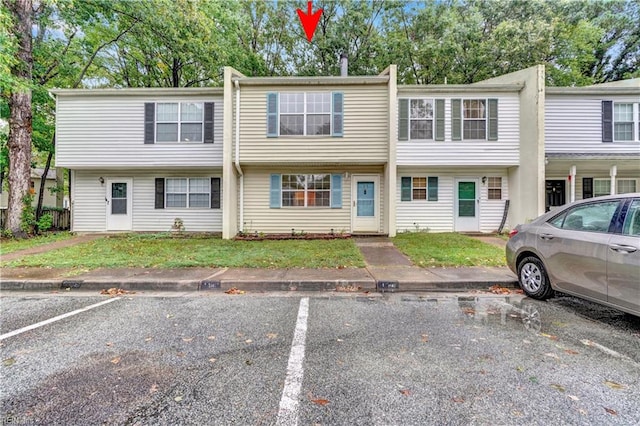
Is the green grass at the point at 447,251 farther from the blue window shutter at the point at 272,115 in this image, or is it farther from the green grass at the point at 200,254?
the blue window shutter at the point at 272,115

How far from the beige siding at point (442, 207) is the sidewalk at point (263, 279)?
5500mm

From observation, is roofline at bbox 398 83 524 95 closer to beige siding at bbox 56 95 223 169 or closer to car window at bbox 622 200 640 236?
beige siding at bbox 56 95 223 169

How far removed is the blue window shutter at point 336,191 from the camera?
11.4m

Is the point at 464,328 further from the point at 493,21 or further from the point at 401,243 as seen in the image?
the point at 493,21

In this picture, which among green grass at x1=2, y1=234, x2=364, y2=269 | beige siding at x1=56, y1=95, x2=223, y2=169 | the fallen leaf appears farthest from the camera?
beige siding at x1=56, y1=95, x2=223, y2=169

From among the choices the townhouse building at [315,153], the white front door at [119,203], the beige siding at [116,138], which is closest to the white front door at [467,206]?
the townhouse building at [315,153]

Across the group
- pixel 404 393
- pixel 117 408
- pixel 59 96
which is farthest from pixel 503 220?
pixel 59 96

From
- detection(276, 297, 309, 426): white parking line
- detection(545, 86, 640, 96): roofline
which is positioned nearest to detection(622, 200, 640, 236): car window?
detection(276, 297, 309, 426): white parking line

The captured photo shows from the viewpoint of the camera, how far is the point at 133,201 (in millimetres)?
12016

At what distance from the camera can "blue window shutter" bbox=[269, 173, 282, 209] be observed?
452 inches

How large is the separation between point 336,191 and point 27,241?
1031cm

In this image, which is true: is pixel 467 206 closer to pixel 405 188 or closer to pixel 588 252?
pixel 405 188

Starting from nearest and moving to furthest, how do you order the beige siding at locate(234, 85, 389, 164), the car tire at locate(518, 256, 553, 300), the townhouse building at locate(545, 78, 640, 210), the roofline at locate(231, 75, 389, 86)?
the car tire at locate(518, 256, 553, 300) → the roofline at locate(231, 75, 389, 86) → the beige siding at locate(234, 85, 389, 164) → the townhouse building at locate(545, 78, 640, 210)

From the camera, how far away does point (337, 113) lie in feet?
35.1
